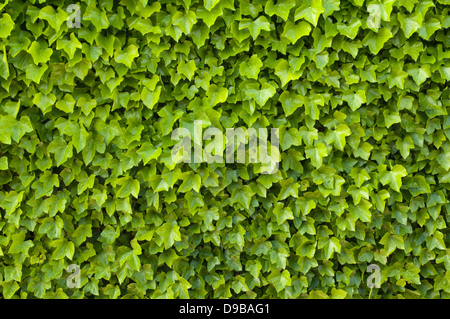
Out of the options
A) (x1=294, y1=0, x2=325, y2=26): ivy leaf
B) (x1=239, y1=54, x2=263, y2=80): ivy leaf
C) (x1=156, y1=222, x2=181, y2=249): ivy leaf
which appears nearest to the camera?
(x1=294, y1=0, x2=325, y2=26): ivy leaf

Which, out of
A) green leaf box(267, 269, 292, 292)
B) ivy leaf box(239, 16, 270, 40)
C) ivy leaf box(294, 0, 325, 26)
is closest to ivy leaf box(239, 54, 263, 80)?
ivy leaf box(239, 16, 270, 40)

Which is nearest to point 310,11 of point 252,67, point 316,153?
point 252,67

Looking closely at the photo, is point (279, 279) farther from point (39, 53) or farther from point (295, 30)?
point (39, 53)

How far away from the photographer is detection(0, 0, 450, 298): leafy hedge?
200 centimetres

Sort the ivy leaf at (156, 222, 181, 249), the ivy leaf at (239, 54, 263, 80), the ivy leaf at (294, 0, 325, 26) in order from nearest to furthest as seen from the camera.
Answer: the ivy leaf at (294, 0, 325, 26) → the ivy leaf at (239, 54, 263, 80) → the ivy leaf at (156, 222, 181, 249)

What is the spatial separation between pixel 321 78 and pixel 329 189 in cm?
55

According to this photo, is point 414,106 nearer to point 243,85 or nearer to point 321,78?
point 321,78

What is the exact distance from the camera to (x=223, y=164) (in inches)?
82.7

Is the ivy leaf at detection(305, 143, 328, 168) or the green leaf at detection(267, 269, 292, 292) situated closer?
the ivy leaf at detection(305, 143, 328, 168)

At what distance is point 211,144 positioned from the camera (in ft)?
6.71

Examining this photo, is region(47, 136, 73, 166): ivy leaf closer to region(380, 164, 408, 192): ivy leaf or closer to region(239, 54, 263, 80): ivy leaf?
region(239, 54, 263, 80): ivy leaf

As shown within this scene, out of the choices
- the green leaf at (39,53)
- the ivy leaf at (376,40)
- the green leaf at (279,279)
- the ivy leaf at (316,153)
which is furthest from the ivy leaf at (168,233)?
the ivy leaf at (376,40)

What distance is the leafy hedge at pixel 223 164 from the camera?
2.00 meters

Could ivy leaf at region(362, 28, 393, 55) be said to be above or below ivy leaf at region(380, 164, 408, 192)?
above
